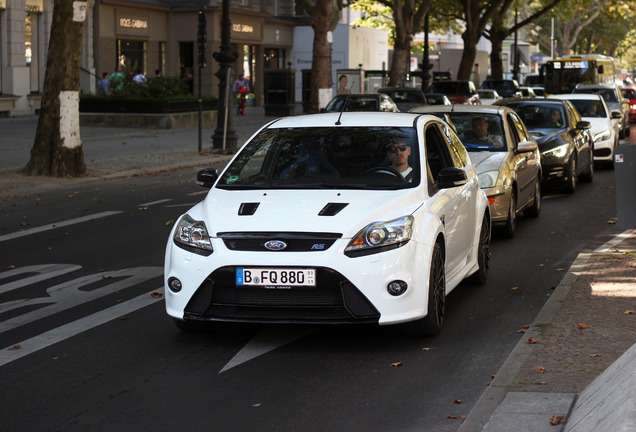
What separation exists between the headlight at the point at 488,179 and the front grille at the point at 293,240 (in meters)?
5.50

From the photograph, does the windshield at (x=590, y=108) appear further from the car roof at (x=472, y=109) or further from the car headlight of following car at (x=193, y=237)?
the car headlight of following car at (x=193, y=237)

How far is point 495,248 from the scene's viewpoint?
11781mm

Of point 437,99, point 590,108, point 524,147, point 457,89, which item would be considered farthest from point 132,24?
point 524,147

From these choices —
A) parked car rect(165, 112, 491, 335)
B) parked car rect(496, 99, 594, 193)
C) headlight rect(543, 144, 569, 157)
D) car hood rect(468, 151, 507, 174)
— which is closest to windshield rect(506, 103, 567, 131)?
parked car rect(496, 99, 594, 193)

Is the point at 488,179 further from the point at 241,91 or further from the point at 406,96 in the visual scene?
the point at 241,91

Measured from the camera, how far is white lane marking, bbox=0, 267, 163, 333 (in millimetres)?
8250

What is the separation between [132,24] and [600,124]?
2838 centimetres

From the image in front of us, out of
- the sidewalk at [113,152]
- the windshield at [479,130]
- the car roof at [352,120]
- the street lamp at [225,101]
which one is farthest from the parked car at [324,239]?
the street lamp at [225,101]

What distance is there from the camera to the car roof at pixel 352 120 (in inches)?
334

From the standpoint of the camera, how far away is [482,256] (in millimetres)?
9484

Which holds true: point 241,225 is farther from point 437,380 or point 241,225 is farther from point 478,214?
point 478,214

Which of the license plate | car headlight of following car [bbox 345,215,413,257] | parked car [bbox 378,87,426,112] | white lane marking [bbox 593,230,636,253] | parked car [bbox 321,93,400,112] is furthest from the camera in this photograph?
parked car [bbox 378,87,426,112]

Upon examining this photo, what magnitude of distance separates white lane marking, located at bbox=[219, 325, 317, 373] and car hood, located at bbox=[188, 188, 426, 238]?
0.80 metres

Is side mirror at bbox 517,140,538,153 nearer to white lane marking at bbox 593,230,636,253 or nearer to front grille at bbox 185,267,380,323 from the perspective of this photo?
white lane marking at bbox 593,230,636,253
